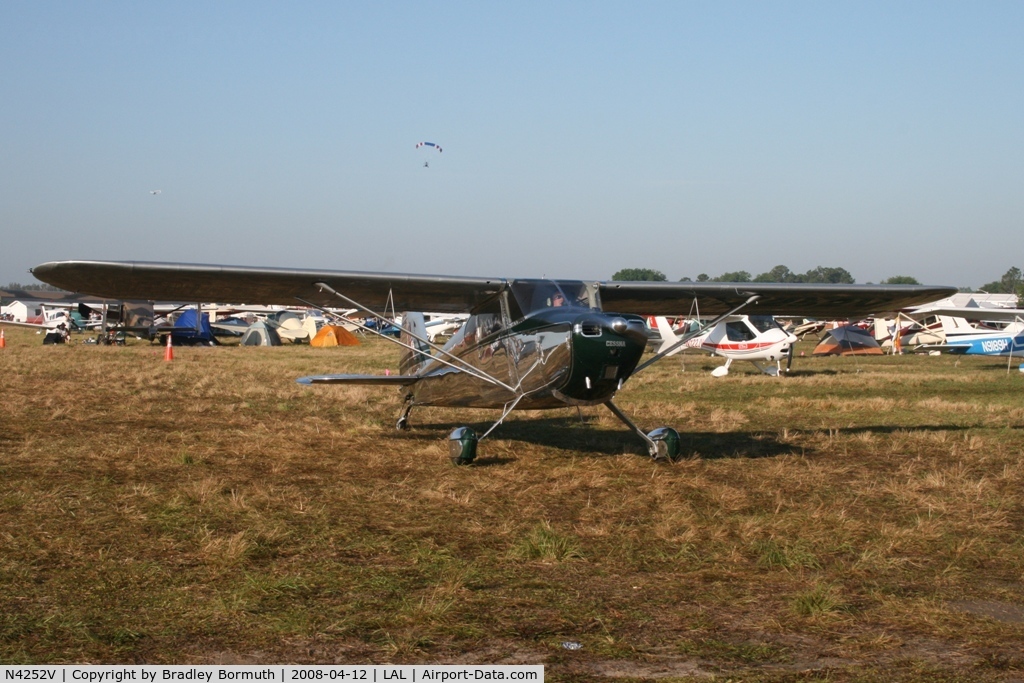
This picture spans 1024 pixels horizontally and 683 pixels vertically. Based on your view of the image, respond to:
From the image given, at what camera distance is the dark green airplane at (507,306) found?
30.8 ft

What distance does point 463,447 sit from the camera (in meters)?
9.77

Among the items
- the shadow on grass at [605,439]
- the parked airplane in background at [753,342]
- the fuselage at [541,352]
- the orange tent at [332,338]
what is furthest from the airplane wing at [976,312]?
the orange tent at [332,338]

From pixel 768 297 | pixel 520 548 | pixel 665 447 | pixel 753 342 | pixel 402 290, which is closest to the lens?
pixel 520 548

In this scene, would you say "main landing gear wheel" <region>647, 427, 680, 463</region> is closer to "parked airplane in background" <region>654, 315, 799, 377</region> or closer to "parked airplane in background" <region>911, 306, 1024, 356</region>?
"parked airplane in background" <region>654, 315, 799, 377</region>

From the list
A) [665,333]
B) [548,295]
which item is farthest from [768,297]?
[665,333]

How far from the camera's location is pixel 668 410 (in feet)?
51.9

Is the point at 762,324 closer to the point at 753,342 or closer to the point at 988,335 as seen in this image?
the point at 753,342

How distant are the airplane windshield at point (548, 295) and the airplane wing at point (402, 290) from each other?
13.9 inches

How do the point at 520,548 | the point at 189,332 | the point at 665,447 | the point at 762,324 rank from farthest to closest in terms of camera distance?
the point at 189,332, the point at 762,324, the point at 665,447, the point at 520,548

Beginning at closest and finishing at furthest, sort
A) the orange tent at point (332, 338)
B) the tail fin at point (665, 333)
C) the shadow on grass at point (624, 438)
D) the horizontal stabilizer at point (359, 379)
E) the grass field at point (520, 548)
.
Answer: the grass field at point (520, 548), the shadow on grass at point (624, 438), the horizontal stabilizer at point (359, 379), the tail fin at point (665, 333), the orange tent at point (332, 338)

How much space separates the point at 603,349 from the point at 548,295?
1.45 m

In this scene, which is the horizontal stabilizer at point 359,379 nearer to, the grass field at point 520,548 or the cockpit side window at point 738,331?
the grass field at point 520,548

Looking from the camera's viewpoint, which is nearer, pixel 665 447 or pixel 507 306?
pixel 665 447

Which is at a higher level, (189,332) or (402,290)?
(402,290)
